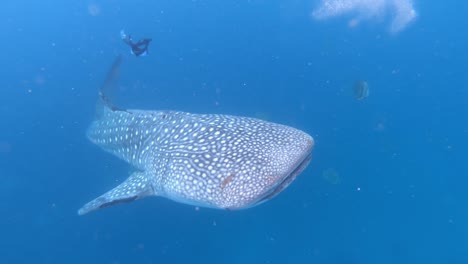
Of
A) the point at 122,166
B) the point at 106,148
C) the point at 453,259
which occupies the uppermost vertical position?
the point at 106,148

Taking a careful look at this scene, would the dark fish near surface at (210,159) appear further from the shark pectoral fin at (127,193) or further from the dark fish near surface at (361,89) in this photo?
the dark fish near surface at (361,89)

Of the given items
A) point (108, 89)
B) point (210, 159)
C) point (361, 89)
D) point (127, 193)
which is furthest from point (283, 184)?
point (361, 89)

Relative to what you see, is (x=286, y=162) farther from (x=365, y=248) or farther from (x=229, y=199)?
(x=365, y=248)

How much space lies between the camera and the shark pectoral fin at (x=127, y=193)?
5293 mm

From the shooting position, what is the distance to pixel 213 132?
5.04m

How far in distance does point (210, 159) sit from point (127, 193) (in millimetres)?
1584

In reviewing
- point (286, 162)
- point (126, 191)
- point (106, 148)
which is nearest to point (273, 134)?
point (286, 162)

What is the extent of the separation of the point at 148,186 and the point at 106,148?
8.00ft

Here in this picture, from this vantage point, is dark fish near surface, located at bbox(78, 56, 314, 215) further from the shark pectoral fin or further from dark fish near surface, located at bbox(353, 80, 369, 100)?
dark fish near surface, located at bbox(353, 80, 369, 100)

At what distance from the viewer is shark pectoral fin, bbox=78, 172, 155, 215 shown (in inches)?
208

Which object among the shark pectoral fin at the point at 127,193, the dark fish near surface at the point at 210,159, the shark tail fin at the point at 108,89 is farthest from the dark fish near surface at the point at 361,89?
the shark pectoral fin at the point at 127,193

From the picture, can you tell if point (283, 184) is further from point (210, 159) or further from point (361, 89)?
point (361, 89)

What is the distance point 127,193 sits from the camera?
5.43m

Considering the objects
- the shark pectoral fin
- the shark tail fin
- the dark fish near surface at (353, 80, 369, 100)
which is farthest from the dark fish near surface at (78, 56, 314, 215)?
the dark fish near surface at (353, 80, 369, 100)
